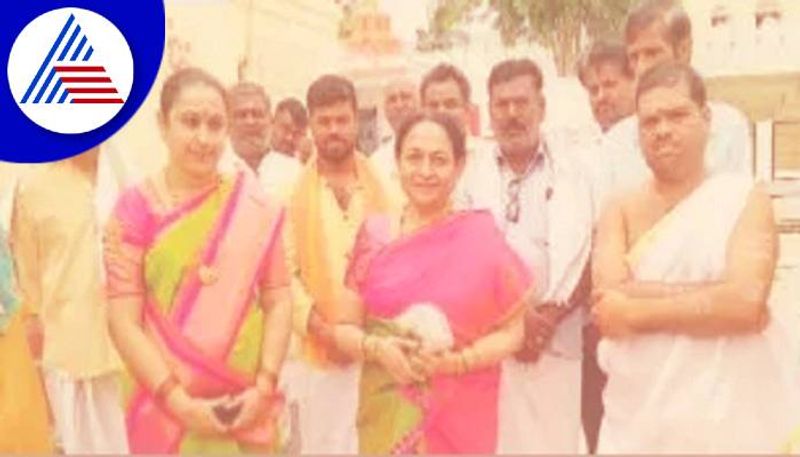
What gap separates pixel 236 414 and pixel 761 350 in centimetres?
92

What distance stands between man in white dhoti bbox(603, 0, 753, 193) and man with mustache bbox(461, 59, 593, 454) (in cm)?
8

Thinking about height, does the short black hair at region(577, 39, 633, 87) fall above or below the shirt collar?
above

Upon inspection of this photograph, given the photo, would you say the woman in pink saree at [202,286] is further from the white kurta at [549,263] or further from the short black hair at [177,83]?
the white kurta at [549,263]

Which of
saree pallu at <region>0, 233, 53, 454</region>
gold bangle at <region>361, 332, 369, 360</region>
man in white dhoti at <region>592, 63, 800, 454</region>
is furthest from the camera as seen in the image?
saree pallu at <region>0, 233, 53, 454</region>

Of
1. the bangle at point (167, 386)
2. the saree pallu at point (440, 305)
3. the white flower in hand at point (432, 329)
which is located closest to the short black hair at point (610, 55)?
the saree pallu at point (440, 305)

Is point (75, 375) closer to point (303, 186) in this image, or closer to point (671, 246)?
point (303, 186)

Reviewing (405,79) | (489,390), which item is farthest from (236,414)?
(405,79)

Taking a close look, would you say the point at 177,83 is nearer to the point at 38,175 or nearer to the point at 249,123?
the point at 249,123

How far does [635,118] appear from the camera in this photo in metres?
2.15

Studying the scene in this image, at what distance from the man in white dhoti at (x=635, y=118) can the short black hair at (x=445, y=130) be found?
0.25 metres

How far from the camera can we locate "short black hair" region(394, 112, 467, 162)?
220 centimetres

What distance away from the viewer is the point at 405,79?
2223mm

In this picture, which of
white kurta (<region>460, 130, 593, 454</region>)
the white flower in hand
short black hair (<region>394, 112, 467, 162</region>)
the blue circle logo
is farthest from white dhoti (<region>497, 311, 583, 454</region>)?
the blue circle logo

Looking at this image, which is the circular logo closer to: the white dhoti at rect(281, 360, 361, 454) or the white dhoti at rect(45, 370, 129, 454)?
the white dhoti at rect(45, 370, 129, 454)
